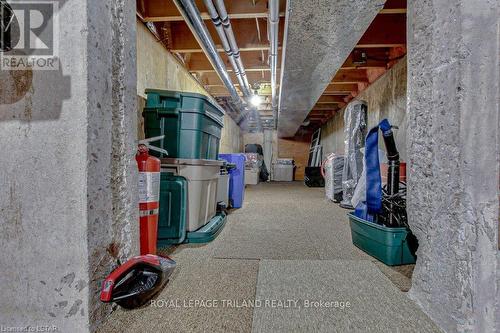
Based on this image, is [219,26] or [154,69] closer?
[219,26]

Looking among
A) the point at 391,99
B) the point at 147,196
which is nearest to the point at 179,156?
the point at 147,196

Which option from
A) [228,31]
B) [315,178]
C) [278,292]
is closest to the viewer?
[278,292]

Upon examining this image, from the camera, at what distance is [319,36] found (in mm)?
1992

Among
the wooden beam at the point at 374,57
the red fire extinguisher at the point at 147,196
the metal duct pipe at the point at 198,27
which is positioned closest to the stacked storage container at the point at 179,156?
the red fire extinguisher at the point at 147,196

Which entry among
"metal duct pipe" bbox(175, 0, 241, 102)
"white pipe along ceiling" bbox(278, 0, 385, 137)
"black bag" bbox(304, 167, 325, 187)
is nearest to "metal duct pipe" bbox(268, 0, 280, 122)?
"white pipe along ceiling" bbox(278, 0, 385, 137)

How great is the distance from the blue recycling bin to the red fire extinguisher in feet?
5.66

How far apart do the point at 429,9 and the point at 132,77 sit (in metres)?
1.14

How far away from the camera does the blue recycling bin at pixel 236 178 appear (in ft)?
9.75

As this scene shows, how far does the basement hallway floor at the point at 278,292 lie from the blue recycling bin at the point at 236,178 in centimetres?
120

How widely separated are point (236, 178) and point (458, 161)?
240cm

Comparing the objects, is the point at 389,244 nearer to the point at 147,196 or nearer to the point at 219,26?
the point at 147,196

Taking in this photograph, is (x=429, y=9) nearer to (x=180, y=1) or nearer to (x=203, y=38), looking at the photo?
(x=180, y=1)

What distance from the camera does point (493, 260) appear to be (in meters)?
0.69

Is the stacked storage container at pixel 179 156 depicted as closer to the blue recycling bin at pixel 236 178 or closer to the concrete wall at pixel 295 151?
the blue recycling bin at pixel 236 178
